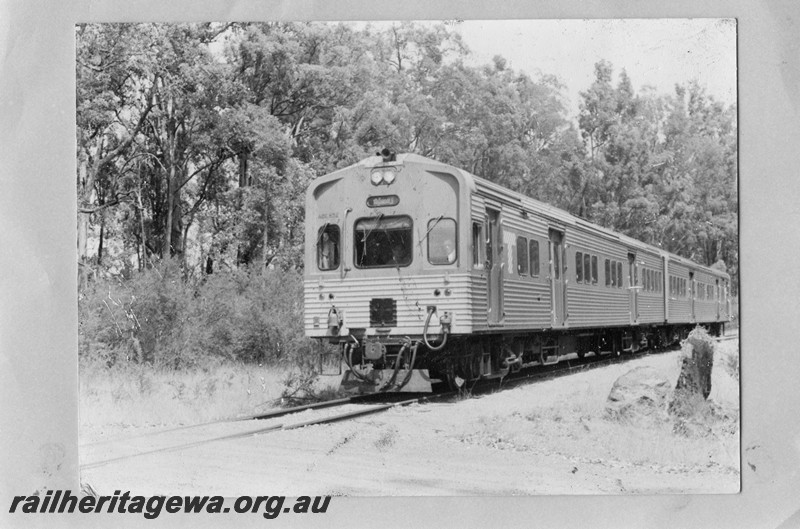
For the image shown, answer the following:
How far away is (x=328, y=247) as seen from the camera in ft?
43.3

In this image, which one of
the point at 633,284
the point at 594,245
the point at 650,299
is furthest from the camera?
the point at 650,299

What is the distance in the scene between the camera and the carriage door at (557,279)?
16.0 meters

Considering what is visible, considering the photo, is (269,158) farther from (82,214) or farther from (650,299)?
(650,299)

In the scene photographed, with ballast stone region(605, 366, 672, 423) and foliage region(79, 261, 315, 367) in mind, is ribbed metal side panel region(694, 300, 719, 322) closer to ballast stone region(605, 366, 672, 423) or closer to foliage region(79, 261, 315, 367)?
ballast stone region(605, 366, 672, 423)

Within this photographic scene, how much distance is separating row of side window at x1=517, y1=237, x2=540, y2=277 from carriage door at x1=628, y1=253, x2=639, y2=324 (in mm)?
4727

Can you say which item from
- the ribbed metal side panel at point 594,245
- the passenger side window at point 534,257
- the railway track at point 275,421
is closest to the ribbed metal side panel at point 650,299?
the ribbed metal side panel at point 594,245

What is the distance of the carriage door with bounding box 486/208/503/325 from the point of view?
1320 centimetres

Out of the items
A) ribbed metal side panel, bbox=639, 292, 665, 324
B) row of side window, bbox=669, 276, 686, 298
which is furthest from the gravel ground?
row of side window, bbox=669, 276, 686, 298

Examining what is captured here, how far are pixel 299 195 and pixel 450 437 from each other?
5.62 m

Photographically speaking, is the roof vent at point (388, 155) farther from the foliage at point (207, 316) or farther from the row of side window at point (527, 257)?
the foliage at point (207, 316)

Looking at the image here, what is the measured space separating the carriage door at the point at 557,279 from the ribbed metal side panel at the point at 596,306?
A: 0.93 feet

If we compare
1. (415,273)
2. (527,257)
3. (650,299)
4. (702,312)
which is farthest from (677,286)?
(415,273)

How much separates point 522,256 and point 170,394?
18.5 feet

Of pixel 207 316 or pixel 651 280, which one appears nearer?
pixel 207 316
